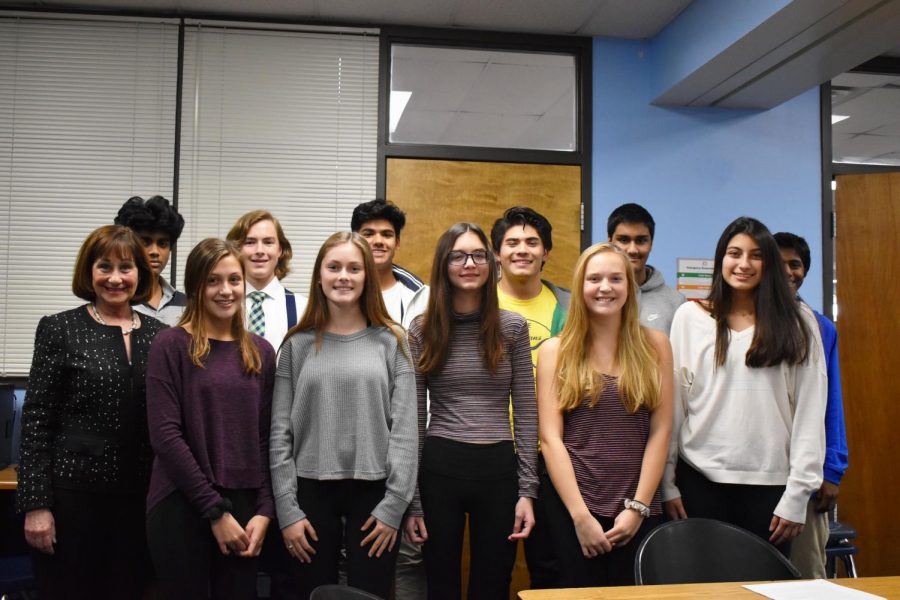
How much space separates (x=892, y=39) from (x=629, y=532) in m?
2.55

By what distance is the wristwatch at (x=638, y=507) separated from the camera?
2031 mm

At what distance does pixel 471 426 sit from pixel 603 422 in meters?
0.40

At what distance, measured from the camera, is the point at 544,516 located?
2.26 meters

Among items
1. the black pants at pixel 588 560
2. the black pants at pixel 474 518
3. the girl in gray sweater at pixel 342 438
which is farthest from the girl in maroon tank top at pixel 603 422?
the girl in gray sweater at pixel 342 438

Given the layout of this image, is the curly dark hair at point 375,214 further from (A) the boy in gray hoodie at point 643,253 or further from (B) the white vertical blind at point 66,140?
(B) the white vertical blind at point 66,140

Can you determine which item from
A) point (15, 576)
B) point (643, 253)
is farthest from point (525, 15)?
point (15, 576)

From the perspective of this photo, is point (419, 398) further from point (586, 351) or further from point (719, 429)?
point (719, 429)

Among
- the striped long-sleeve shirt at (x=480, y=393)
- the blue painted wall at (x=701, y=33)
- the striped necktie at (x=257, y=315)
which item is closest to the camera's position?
the striped long-sleeve shirt at (x=480, y=393)

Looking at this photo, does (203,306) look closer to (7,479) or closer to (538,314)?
(538,314)

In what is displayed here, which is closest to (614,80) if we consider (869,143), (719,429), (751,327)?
(869,143)

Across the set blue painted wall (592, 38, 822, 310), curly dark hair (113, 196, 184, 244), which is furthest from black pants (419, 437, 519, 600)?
blue painted wall (592, 38, 822, 310)

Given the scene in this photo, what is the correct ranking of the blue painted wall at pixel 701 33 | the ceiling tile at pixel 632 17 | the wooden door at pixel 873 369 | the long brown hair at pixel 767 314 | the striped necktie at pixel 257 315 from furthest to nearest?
the wooden door at pixel 873 369 < the ceiling tile at pixel 632 17 < the blue painted wall at pixel 701 33 < the striped necktie at pixel 257 315 < the long brown hair at pixel 767 314

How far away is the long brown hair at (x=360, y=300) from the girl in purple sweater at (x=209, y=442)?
0.18 meters

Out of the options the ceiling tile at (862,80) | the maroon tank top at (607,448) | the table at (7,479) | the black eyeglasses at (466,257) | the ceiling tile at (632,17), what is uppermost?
the ceiling tile at (632,17)
